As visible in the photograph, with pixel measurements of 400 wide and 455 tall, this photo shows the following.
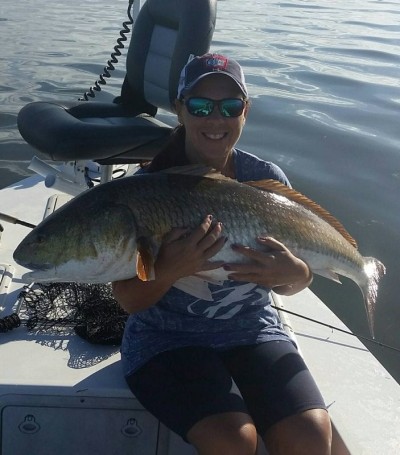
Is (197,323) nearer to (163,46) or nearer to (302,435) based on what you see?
(302,435)

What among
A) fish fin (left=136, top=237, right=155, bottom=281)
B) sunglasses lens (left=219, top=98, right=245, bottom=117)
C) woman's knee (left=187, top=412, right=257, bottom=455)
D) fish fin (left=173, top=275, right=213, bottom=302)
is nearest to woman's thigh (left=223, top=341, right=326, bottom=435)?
woman's knee (left=187, top=412, right=257, bottom=455)

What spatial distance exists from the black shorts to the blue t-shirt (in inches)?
1.7

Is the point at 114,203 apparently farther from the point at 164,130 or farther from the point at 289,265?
the point at 164,130

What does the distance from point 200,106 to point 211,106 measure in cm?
4

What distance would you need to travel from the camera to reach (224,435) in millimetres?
1924

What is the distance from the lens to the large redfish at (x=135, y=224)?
192 cm

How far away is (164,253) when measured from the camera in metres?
1.95

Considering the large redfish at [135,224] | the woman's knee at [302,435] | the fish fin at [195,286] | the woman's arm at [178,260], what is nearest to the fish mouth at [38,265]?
the large redfish at [135,224]

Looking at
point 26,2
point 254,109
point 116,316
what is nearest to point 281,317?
point 116,316

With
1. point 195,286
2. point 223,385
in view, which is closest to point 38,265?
point 195,286

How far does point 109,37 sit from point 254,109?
5764mm

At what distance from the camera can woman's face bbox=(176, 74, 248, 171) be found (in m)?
2.26

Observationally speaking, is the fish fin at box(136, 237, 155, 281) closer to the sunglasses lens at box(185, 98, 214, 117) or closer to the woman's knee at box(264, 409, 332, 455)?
the sunglasses lens at box(185, 98, 214, 117)

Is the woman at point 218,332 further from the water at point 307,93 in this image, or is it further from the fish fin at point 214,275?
the water at point 307,93
